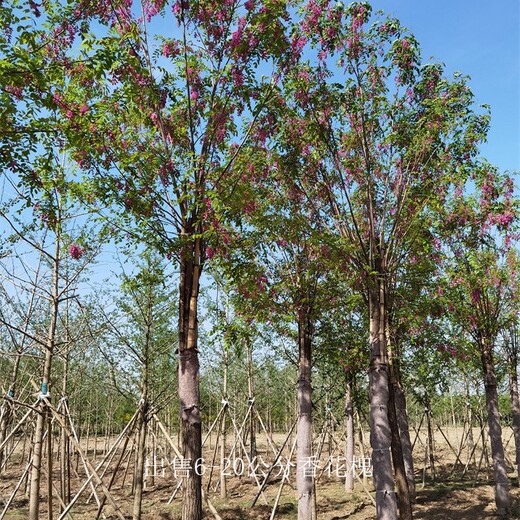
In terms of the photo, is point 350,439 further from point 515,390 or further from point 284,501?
point 515,390

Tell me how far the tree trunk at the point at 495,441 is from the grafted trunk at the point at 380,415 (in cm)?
738

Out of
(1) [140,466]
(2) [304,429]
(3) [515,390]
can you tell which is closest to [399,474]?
(2) [304,429]

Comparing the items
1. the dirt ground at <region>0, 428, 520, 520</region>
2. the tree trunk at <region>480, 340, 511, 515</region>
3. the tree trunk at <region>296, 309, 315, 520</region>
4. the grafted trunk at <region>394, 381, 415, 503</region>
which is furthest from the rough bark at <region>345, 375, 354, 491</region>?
the tree trunk at <region>296, 309, 315, 520</region>

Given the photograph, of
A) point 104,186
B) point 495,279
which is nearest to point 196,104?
point 104,186

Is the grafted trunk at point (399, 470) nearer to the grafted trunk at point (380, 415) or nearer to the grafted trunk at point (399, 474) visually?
the grafted trunk at point (399, 474)

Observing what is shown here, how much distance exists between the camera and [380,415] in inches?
363

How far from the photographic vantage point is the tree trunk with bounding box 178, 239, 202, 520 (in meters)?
6.40

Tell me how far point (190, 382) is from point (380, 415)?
4.18 metres

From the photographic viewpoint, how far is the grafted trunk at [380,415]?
8758mm

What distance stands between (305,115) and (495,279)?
8.07 m

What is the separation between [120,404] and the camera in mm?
31047

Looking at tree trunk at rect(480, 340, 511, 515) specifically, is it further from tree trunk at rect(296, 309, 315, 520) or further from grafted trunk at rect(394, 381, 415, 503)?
tree trunk at rect(296, 309, 315, 520)

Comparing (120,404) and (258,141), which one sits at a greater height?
(258,141)

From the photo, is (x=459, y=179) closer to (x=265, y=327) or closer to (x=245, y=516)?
(x=265, y=327)
